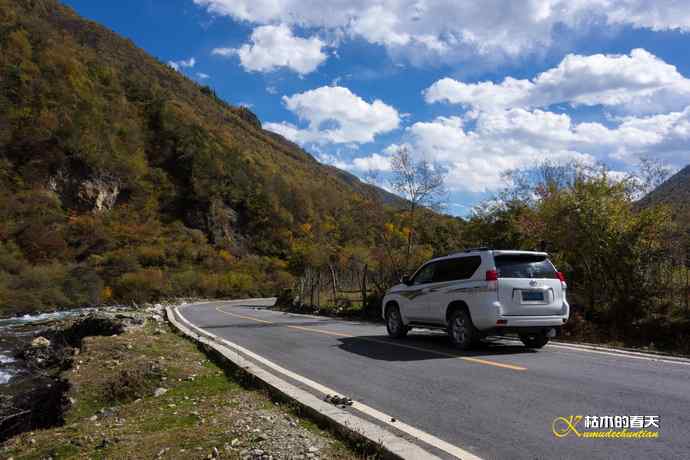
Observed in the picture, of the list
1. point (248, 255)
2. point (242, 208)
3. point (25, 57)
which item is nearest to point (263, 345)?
point (248, 255)

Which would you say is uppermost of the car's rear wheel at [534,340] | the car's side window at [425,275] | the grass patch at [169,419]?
the car's side window at [425,275]

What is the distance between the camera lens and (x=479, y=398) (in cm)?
618

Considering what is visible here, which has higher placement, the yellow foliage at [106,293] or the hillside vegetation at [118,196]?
the hillside vegetation at [118,196]

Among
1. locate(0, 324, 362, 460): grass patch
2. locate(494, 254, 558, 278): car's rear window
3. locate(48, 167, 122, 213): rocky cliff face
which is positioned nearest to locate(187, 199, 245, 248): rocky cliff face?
locate(48, 167, 122, 213): rocky cliff face

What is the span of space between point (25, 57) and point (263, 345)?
91.1 meters

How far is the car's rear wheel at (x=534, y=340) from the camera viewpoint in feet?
33.9

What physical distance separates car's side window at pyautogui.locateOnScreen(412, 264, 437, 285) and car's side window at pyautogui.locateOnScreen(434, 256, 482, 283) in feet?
0.64

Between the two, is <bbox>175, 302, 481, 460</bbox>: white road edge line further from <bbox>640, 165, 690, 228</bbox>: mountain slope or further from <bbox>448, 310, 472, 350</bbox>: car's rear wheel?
<bbox>640, 165, 690, 228</bbox>: mountain slope

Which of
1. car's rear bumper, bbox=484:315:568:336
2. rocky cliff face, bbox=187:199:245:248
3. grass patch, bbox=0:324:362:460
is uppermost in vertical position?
rocky cliff face, bbox=187:199:245:248

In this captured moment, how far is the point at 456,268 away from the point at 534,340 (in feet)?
7.33

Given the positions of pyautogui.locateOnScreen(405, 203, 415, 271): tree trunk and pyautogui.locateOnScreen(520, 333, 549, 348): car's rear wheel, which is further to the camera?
pyautogui.locateOnScreen(405, 203, 415, 271): tree trunk

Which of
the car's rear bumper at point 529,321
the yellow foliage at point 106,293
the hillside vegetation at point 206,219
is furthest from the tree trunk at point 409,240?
the yellow foliage at point 106,293

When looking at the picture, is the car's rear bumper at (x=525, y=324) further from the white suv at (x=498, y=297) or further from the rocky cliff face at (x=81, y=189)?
the rocky cliff face at (x=81, y=189)

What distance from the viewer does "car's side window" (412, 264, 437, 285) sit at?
447 inches
